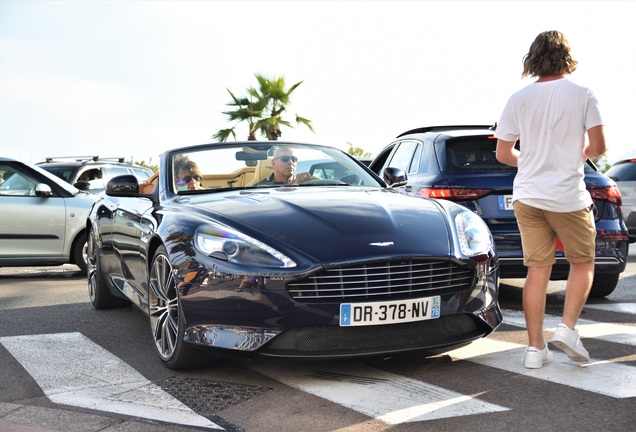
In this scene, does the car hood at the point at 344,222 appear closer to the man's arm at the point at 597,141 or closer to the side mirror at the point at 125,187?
the man's arm at the point at 597,141

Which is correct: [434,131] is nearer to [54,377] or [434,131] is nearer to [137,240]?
[137,240]

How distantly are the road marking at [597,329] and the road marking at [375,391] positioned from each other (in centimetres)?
174

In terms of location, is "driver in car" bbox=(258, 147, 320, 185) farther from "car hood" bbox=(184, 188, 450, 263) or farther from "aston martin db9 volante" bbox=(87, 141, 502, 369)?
"car hood" bbox=(184, 188, 450, 263)

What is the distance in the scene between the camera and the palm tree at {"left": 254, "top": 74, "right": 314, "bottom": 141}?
2659 centimetres

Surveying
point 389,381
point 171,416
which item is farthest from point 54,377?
point 389,381

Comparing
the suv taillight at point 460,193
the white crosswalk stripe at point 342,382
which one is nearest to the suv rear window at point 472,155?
the suv taillight at point 460,193

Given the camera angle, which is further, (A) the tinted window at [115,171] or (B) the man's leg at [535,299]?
(A) the tinted window at [115,171]

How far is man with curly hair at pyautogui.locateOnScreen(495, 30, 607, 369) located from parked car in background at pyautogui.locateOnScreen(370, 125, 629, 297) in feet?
6.14

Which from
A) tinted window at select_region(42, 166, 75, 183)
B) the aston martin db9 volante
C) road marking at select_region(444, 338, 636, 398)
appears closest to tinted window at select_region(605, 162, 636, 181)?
road marking at select_region(444, 338, 636, 398)

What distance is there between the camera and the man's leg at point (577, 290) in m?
4.73

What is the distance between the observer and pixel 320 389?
14.2 ft

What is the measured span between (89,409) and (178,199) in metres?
1.80

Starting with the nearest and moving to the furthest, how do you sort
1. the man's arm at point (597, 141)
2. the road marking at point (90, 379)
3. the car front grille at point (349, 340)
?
the road marking at point (90, 379), the car front grille at point (349, 340), the man's arm at point (597, 141)

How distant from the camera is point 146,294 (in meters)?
5.50
